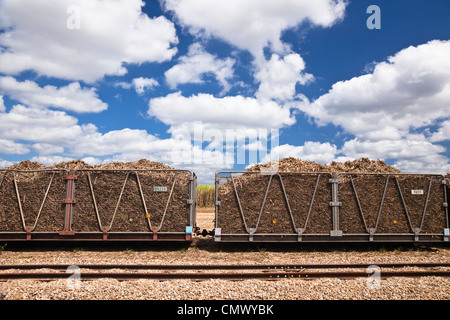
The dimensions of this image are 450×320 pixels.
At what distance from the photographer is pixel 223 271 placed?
8133mm

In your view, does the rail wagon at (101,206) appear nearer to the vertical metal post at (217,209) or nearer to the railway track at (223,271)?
the vertical metal post at (217,209)

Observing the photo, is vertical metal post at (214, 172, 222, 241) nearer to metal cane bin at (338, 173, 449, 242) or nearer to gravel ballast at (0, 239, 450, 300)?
gravel ballast at (0, 239, 450, 300)

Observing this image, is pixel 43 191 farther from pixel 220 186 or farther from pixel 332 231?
pixel 332 231

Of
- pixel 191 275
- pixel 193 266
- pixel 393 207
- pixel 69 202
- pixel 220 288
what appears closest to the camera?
pixel 220 288

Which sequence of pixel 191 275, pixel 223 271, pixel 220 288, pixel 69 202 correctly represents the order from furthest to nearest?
pixel 69 202
pixel 223 271
pixel 191 275
pixel 220 288

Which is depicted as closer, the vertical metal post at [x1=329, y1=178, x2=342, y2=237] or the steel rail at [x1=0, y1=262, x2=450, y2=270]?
the steel rail at [x1=0, y1=262, x2=450, y2=270]

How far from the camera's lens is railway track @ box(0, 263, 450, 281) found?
7.53 meters

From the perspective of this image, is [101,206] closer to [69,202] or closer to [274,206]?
[69,202]

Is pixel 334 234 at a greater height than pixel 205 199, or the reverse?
pixel 205 199

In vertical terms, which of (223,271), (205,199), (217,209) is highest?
(217,209)

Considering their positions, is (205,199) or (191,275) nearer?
(191,275)

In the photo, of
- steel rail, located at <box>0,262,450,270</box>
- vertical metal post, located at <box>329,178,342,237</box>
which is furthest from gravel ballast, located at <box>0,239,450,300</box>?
vertical metal post, located at <box>329,178,342,237</box>

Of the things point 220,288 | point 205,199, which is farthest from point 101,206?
point 205,199
